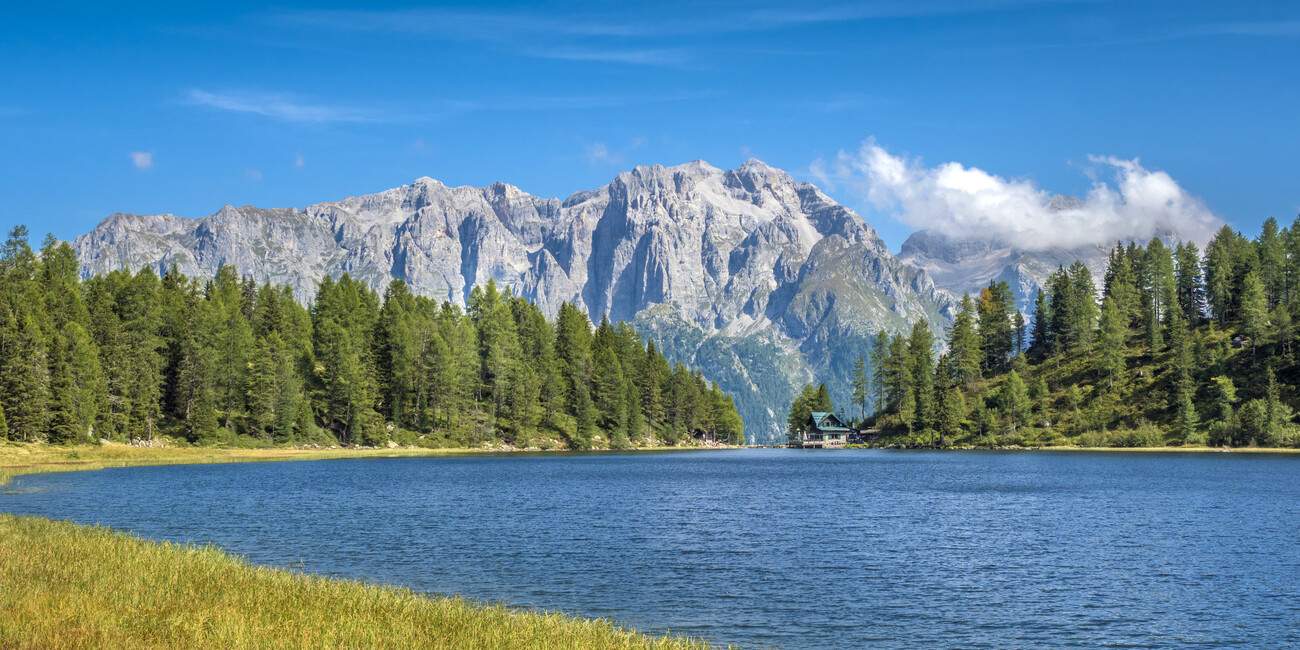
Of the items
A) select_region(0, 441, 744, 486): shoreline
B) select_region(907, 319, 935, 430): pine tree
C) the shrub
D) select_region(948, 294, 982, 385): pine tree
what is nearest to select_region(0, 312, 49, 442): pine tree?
select_region(0, 441, 744, 486): shoreline

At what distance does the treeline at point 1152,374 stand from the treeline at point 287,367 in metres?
66.5

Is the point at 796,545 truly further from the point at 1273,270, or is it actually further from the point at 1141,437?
the point at 1273,270

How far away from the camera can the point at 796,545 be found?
46094mm

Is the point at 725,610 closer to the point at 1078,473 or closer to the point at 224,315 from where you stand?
the point at 1078,473

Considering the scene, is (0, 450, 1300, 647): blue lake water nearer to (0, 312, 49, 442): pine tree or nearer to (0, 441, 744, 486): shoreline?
(0, 441, 744, 486): shoreline

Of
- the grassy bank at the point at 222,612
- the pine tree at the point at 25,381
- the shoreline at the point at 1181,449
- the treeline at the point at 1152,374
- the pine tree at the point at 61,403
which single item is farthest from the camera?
the treeline at the point at 1152,374

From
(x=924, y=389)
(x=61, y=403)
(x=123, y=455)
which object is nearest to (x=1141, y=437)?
(x=924, y=389)

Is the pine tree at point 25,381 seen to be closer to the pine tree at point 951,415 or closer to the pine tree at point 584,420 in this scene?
the pine tree at point 584,420

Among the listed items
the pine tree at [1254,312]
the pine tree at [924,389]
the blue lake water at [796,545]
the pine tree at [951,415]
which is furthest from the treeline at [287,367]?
the pine tree at [1254,312]

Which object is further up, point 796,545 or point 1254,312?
point 1254,312

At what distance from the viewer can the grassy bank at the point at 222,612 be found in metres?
20.2

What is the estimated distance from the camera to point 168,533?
46.5m

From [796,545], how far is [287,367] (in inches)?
4071

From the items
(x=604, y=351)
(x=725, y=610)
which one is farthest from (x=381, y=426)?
(x=725, y=610)
